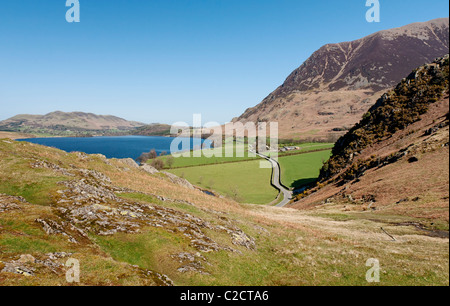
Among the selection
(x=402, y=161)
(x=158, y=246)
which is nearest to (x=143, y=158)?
(x=402, y=161)

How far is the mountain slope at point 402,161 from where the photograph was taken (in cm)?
3603

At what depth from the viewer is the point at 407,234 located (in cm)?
2814

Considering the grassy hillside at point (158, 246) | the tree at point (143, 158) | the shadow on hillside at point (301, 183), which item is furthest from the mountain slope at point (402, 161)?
the tree at point (143, 158)

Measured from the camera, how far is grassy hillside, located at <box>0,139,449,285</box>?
14.9 metres

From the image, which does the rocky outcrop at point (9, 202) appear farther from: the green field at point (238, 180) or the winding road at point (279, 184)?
the green field at point (238, 180)

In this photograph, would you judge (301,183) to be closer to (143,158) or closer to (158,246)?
(158,246)

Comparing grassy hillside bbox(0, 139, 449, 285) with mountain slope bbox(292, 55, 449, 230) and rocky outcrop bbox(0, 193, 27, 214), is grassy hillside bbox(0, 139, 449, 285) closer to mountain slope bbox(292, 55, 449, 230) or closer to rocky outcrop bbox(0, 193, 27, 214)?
rocky outcrop bbox(0, 193, 27, 214)

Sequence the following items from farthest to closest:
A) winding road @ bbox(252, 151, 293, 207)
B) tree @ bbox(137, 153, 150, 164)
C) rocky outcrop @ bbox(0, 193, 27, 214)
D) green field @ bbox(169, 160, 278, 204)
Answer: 1. tree @ bbox(137, 153, 150, 164)
2. green field @ bbox(169, 160, 278, 204)
3. winding road @ bbox(252, 151, 293, 207)
4. rocky outcrop @ bbox(0, 193, 27, 214)

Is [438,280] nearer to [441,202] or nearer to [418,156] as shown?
[441,202]

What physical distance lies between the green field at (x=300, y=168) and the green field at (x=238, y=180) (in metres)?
11.4

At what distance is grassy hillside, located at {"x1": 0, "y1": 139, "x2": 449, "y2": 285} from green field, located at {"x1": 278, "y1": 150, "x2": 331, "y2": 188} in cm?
9712

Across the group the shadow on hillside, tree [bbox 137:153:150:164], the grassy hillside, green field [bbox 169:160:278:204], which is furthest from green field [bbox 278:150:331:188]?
tree [bbox 137:153:150:164]

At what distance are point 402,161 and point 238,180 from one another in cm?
→ 9060

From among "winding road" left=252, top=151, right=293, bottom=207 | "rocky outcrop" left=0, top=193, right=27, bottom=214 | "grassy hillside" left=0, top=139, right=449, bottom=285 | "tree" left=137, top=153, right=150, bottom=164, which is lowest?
"winding road" left=252, top=151, right=293, bottom=207
